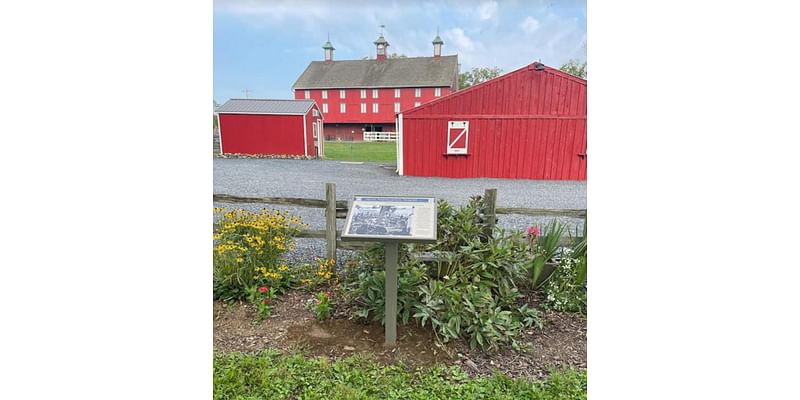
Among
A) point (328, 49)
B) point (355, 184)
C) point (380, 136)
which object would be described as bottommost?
point (355, 184)

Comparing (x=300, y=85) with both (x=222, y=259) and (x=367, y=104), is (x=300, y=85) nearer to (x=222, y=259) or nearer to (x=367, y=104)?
(x=367, y=104)

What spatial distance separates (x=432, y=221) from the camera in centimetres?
174

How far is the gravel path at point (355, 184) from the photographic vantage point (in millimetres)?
2863

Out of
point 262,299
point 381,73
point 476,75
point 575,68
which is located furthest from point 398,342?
point 575,68

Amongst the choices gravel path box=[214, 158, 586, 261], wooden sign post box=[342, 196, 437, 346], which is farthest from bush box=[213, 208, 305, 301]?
wooden sign post box=[342, 196, 437, 346]

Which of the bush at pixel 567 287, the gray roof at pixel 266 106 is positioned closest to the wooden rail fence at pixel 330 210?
the bush at pixel 567 287

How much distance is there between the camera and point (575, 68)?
2.27 m

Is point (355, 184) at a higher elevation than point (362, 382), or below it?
higher

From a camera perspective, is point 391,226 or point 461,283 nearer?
point 391,226

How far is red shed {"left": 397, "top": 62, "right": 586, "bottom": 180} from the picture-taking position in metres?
2.64

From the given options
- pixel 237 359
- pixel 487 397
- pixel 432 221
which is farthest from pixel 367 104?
pixel 487 397

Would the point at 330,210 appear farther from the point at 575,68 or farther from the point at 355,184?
the point at 575,68

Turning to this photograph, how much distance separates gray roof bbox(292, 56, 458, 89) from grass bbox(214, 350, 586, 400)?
154 cm

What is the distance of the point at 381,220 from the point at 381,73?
0.95m
